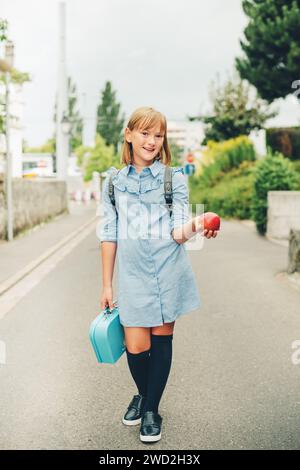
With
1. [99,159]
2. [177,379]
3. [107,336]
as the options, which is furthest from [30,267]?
[99,159]

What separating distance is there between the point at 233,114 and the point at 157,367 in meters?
35.5

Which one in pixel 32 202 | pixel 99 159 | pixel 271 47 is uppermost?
pixel 271 47

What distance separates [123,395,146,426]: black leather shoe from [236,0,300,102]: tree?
73.9ft

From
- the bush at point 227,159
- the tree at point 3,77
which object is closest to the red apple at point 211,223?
the tree at point 3,77

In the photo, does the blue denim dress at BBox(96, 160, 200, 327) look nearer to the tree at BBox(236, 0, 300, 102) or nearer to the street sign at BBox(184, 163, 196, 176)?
the tree at BBox(236, 0, 300, 102)

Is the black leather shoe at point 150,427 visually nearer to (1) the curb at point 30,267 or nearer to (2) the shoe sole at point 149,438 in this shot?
(2) the shoe sole at point 149,438

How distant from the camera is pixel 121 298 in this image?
10.7ft

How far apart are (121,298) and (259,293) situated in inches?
194

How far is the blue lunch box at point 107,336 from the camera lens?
320 centimetres

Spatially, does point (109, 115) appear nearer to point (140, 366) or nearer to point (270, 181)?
point (270, 181)

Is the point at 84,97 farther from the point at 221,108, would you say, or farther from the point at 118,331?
the point at 118,331

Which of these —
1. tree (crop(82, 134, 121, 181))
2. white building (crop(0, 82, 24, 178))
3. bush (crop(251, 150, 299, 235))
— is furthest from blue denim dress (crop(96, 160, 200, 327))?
tree (crop(82, 134, 121, 181))

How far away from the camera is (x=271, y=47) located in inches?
1025

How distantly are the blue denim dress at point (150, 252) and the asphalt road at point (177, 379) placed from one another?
679 mm
